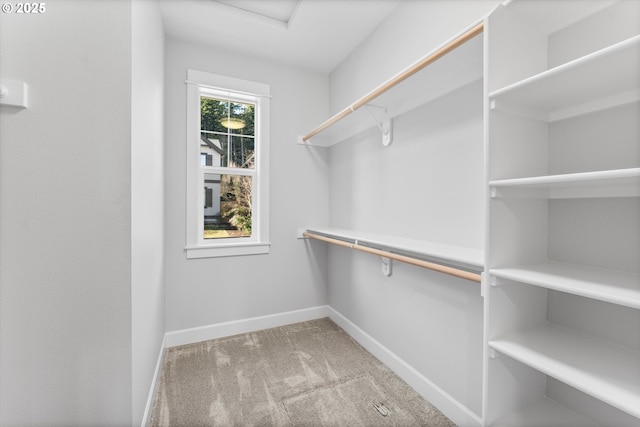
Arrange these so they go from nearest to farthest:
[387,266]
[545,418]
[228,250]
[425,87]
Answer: [545,418], [425,87], [387,266], [228,250]

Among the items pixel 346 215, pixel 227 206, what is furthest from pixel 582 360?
pixel 227 206

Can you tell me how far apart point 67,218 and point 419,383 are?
1.99m

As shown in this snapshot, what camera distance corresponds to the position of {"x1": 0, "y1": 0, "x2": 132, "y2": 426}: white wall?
106 cm

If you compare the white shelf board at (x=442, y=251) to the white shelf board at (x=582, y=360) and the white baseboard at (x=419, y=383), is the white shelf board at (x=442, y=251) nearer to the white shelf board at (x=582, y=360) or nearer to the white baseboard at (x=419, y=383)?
the white shelf board at (x=582, y=360)

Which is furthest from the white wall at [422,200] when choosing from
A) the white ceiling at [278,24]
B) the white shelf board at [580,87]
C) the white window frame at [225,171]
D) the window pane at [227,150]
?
the window pane at [227,150]

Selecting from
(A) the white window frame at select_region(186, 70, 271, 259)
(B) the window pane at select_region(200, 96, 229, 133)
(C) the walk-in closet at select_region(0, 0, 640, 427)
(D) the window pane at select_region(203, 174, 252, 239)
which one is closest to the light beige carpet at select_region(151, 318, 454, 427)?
(C) the walk-in closet at select_region(0, 0, 640, 427)

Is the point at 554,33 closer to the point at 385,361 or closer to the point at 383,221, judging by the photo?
the point at 383,221

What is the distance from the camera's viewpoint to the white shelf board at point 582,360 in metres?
0.75

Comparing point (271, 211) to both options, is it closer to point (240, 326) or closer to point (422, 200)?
point (240, 326)

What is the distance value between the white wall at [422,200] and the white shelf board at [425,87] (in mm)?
55

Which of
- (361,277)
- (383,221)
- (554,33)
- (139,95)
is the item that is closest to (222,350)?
(361,277)

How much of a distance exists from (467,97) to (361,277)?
4.95 feet

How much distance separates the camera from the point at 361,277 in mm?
2375

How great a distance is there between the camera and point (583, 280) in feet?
2.90
